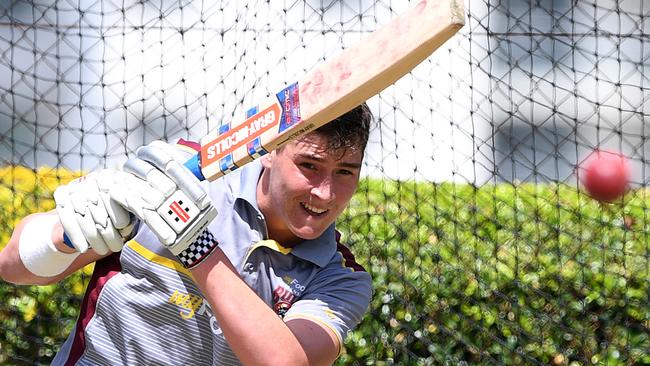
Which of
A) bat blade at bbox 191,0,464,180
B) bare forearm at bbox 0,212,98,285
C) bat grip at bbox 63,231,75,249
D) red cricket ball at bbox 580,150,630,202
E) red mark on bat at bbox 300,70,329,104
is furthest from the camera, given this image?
red cricket ball at bbox 580,150,630,202

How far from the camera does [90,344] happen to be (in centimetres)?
273

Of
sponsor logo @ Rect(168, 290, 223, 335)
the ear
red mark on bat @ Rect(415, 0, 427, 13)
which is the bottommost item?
sponsor logo @ Rect(168, 290, 223, 335)

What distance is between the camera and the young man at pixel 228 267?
2418mm

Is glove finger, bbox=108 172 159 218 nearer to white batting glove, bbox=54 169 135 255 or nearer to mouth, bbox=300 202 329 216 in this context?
white batting glove, bbox=54 169 135 255

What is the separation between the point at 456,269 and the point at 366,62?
9.74 feet

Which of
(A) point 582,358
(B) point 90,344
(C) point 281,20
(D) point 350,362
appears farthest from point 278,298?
(C) point 281,20

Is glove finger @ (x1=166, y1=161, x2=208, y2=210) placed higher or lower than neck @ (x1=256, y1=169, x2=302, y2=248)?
higher

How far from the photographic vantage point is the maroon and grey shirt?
8.71ft

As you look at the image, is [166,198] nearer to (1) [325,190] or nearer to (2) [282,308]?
(1) [325,190]

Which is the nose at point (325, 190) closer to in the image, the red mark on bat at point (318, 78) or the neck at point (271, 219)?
the neck at point (271, 219)

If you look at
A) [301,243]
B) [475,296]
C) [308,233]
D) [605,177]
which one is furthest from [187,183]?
[605,177]

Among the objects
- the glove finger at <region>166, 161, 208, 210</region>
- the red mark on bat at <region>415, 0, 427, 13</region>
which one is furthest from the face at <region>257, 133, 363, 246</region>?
the red mark on bat at <region>415, 0, 427, 13</region>

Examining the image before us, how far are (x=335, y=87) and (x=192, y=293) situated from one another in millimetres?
720

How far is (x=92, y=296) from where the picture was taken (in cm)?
274
